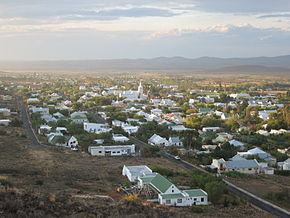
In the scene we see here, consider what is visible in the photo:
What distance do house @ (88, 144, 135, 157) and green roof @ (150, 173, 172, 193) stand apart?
9966mm

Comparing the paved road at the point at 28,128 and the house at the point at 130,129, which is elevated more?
the paved road at the point at 28,128

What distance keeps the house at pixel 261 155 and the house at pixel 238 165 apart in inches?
91.8

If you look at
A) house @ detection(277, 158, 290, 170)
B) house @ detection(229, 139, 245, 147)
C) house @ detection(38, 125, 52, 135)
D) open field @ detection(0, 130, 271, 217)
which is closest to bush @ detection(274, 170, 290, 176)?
house @ detection(277, 158, 290, 170)

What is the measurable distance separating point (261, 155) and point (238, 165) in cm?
382

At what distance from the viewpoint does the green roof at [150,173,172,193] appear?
699 inches

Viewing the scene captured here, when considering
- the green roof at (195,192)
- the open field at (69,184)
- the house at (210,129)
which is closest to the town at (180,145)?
the green roof at (195,192)

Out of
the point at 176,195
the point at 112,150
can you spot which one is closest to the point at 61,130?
the point at 112,150

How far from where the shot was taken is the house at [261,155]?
27391 millimetres

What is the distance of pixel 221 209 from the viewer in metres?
16.8

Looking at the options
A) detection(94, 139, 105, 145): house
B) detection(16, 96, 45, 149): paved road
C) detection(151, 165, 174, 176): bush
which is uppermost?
detection(151, 165, 174, 176): bush

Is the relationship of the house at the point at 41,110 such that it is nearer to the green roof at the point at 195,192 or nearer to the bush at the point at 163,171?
the bush at the point at 163,171

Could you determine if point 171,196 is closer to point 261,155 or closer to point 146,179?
point 146,179

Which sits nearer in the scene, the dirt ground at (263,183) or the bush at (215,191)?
the bush at (215,191)

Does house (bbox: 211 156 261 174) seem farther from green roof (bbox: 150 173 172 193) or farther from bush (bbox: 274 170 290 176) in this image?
green roof (bbox: 150 173 172 193)
